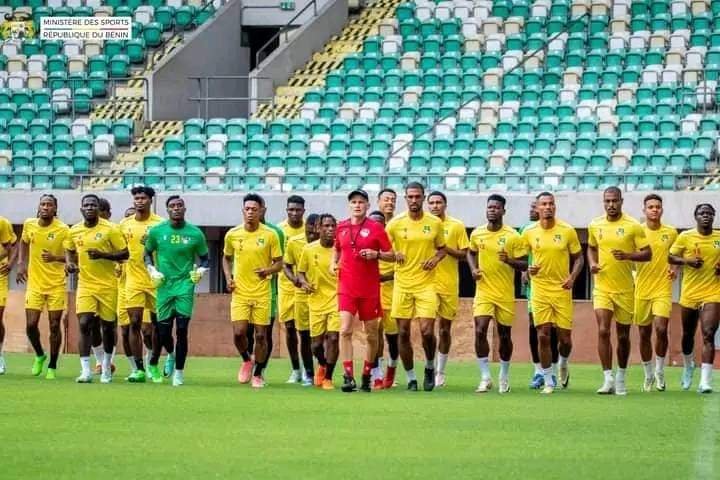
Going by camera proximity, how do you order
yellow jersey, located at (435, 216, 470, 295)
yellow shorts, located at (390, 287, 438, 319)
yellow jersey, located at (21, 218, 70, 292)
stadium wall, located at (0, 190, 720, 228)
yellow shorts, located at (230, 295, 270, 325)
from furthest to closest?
stadium wall, located at (0, 190, 720, 228) < yellow jersey, located at (21, 218, 70, 292) < yellow shorts, located at (230, 295, 270, 325) < yellow jersey, located at (435, 216, 470, 295) < yellow shorts, located at (390, 287, 438, 319)

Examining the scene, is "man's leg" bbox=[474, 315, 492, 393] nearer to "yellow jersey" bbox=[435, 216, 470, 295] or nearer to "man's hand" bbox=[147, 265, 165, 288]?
"yellow jersey" bbox=[435, 216, 470, 295]

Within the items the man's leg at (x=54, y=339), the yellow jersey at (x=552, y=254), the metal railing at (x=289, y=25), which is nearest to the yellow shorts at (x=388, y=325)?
the yellow jersey at (x=552, y=254)

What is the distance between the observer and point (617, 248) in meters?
20.5

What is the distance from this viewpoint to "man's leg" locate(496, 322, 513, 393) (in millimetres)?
20812

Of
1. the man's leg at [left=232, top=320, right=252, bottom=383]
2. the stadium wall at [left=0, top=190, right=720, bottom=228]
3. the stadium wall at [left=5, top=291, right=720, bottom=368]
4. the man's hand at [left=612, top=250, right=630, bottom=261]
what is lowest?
the stadium wall at [left=5, top=291, right=720, bottom=368]

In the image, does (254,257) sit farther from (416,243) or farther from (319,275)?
(416,243)

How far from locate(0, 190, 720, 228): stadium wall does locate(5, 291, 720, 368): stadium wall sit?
3.09m

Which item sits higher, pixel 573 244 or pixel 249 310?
pixel 573 244

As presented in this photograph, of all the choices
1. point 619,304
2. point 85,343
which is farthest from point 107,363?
point 619,304

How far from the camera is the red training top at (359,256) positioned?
20.2 metres

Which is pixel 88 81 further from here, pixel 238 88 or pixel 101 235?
pixel 101 235

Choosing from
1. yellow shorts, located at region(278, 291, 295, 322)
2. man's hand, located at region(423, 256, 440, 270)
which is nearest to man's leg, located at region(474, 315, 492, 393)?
man's hand, located at region(423, 256, 440, 270)

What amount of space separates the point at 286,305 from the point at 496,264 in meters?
2.81

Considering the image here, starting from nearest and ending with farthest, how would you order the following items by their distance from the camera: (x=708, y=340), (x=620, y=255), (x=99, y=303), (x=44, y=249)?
1. (x=620, y=255)
2. (x=708, y=340)
3. (x=99, y=303)
4. (x=44, y=249)
